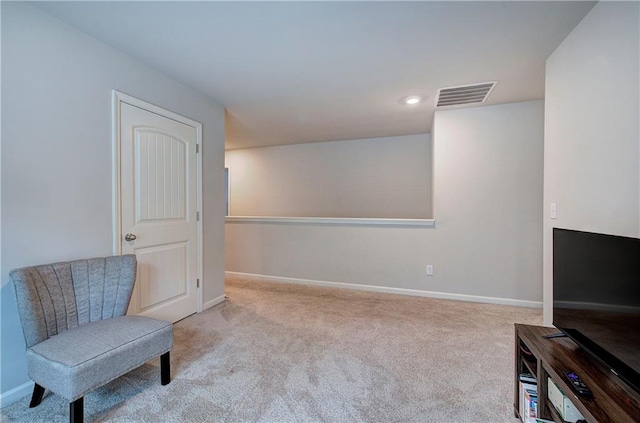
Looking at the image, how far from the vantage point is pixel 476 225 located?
337cm

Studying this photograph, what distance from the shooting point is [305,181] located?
5312 millimetres

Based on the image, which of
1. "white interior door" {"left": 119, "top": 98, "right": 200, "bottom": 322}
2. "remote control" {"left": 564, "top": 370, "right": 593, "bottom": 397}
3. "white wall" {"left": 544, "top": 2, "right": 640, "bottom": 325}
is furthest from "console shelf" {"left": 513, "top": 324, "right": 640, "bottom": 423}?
"white interior door" {"left": 119, "top": 98, "right": 200, "bottom": 322}

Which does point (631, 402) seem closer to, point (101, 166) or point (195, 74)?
point (101, 166)

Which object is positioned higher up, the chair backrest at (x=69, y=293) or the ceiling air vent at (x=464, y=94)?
the ceiling air vent at (x=464, y=94)

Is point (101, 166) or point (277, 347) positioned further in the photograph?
point (277, 347)

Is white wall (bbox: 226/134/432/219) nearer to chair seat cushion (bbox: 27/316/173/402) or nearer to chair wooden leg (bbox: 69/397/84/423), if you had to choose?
chair seat cushion (bbox: 27/316/173/402)

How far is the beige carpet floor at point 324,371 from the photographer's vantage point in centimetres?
156

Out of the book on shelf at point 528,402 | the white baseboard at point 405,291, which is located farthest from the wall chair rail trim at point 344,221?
the book on shelf at point 528,402

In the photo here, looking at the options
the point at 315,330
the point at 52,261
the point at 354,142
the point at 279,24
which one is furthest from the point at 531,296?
the point at 52,261

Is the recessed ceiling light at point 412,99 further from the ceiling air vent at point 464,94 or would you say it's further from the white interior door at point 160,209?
the white interior door at point 160,209

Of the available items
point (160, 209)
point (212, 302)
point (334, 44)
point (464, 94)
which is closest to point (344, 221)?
point (212, 302)

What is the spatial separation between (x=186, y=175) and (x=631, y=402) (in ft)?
10.3

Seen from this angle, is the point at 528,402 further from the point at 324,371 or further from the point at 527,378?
the point at 324,371

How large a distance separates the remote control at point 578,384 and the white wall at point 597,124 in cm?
77
